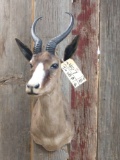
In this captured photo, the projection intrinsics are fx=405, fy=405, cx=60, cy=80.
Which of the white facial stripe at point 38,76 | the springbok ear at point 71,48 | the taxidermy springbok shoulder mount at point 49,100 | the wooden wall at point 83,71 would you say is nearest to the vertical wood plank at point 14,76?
the wooden wall at point 83,71

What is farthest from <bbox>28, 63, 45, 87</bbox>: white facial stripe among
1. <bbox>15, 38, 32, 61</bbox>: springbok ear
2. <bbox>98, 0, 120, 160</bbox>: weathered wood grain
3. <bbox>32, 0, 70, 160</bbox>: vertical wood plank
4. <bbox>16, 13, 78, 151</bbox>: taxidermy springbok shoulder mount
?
<bbox>98, 0, 120, 160</bbox>: weathered wood grain

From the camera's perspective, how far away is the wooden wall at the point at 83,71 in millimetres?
2156

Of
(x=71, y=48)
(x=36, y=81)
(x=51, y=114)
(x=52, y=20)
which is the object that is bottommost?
(x=51, y=114)

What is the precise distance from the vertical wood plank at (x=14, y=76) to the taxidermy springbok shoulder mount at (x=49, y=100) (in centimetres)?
17

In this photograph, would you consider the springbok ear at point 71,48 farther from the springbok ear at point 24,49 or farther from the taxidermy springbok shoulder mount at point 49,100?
the springbok ear at point 24,49

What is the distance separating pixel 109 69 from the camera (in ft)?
7.09

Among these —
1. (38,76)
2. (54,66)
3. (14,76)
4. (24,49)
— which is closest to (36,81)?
(38,76)

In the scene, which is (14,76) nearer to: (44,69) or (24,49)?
(24,49)

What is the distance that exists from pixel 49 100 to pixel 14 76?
1.29 feet

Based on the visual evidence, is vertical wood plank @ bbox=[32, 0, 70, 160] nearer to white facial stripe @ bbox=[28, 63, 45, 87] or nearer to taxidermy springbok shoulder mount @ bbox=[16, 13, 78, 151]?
taxidermy springbok shoulder mount @ bbox=[16, 13, 78, 151]

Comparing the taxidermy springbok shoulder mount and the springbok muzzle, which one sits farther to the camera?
the taxidermy springbok shoulder mount

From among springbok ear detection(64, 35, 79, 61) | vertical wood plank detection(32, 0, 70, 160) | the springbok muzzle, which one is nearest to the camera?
the springbok muzzle

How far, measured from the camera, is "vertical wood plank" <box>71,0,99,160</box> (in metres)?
2.16

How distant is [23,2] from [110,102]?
711 millimetres
